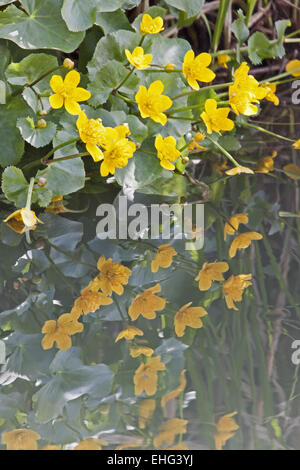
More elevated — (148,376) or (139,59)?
(139,59)

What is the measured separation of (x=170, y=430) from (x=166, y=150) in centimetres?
40

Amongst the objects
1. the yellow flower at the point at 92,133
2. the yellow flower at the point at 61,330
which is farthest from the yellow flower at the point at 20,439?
the yellow flower at the point at 92,133

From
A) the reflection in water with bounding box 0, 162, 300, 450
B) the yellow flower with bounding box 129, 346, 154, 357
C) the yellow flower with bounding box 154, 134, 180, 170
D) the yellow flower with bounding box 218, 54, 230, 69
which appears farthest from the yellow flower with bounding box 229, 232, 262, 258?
the yellow flower with bounding box 218, 54, 230, 69

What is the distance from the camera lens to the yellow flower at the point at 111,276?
655mm

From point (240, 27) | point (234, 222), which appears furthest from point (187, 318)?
point (240, 27)

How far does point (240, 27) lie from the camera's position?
1.04 metres

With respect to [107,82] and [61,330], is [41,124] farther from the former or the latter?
[61,330]

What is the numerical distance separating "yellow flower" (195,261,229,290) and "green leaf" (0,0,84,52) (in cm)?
34

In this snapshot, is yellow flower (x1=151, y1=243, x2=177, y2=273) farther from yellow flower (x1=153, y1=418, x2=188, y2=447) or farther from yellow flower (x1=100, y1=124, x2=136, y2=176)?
yellow flower (x1=153, y1=418, x2=188, y2=447)

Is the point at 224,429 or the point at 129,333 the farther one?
the point at 129,333

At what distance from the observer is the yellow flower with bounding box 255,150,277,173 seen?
101 cm

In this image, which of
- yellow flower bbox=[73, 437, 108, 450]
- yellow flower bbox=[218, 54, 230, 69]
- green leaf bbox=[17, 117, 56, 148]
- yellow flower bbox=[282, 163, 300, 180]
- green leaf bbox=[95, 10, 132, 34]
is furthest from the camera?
yellow flower bbox=[218, 54, 230, 69]

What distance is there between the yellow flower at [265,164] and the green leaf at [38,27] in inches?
14.0

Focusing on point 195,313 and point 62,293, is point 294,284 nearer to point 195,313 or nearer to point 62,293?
point 195,313
